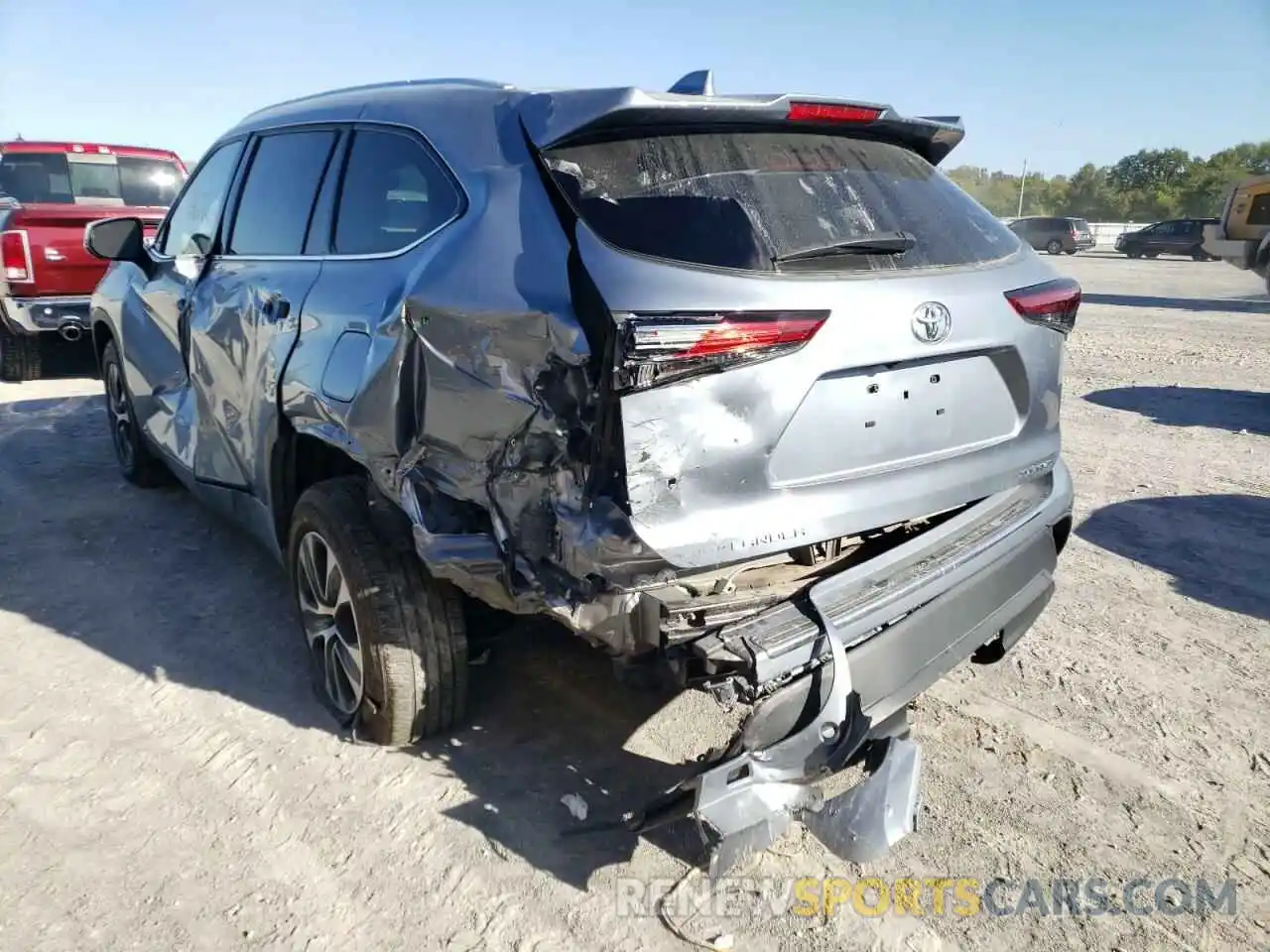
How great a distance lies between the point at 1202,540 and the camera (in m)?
4.72

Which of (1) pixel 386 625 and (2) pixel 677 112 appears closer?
(2) pixel 677 112

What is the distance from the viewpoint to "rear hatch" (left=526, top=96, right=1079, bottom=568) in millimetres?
2125

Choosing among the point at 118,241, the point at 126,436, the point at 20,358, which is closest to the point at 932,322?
the point at 118,241

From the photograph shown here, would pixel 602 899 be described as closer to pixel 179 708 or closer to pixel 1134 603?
Result: pixel 179 708

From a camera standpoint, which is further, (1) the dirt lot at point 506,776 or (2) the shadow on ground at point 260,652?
(2) the shadow on ground at point 260,652

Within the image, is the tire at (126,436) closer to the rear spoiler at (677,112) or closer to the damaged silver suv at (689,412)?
the damaged silver suv at (689,412)

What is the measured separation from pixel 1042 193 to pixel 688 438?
7386cm

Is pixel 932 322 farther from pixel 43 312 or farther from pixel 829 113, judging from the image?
pixel 43 312

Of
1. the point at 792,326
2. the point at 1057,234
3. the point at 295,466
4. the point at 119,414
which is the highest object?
the point at 792,326

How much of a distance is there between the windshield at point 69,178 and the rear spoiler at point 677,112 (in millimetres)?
8635

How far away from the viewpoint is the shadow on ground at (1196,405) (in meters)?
7.16

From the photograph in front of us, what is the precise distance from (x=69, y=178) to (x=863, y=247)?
9.99 metres

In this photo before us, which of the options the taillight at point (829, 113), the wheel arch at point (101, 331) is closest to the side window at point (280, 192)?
the taillight at point (829, 113)

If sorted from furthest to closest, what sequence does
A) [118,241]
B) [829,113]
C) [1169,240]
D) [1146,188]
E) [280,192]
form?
[1146,188] → [1169,240] → [118,241] → [280,192] → [829,113]
